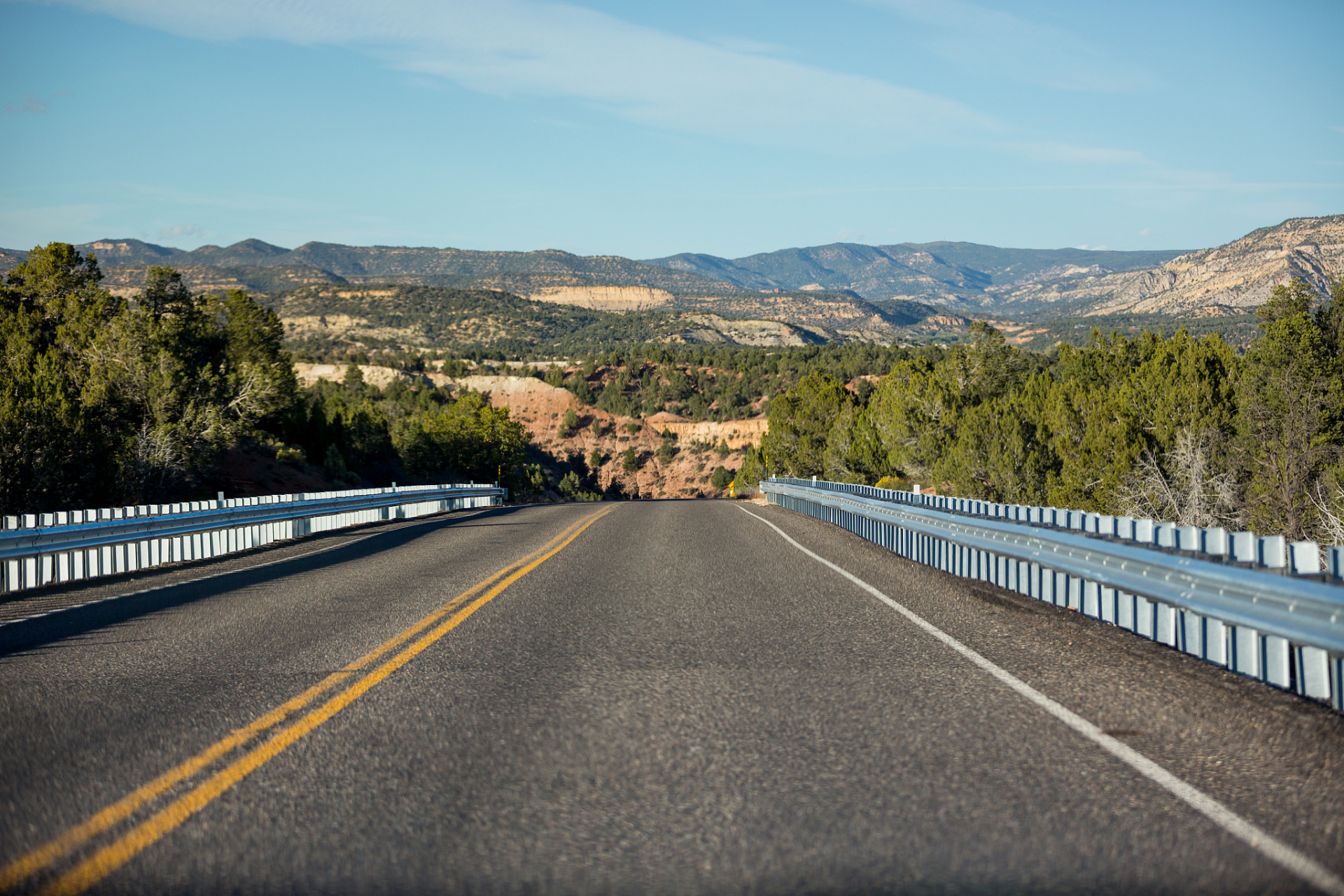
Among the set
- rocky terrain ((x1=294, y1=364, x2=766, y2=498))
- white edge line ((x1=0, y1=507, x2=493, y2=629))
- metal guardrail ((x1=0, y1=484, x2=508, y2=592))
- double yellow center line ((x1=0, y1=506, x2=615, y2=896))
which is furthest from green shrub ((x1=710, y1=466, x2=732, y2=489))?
double yellow center line ((x1=0, y1=506, x2=615, y2=896))

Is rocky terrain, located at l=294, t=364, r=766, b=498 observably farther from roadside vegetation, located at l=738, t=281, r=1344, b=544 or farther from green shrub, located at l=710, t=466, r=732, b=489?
roadside vegetation, located at l=738, t=281, r=1344, b=544

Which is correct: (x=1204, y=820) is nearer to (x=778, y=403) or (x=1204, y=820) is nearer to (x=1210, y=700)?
(x=1210, y=700)

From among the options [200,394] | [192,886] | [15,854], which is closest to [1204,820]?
[192,886]

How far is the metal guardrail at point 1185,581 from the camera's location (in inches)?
221

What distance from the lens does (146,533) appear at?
546 inches

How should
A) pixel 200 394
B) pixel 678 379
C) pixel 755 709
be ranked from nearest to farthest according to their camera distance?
pixel 755 709 → pixel 200 394 → pixel 678 379

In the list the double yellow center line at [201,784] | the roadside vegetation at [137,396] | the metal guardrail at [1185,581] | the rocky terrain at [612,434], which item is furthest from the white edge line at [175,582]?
the rocky terrain at [612,434]

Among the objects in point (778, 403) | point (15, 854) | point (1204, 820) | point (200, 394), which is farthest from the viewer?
point (778, 403)

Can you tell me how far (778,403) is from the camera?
62.1 metres

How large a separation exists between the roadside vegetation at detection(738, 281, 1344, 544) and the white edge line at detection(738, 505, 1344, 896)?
993 inches

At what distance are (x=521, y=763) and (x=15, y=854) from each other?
204 centimetres

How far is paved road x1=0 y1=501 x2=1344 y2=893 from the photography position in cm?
374

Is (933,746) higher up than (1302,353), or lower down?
lower down

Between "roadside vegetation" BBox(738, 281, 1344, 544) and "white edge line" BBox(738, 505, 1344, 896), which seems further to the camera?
"roadside vegetation" BBox(738, 281, 1344, 544)
